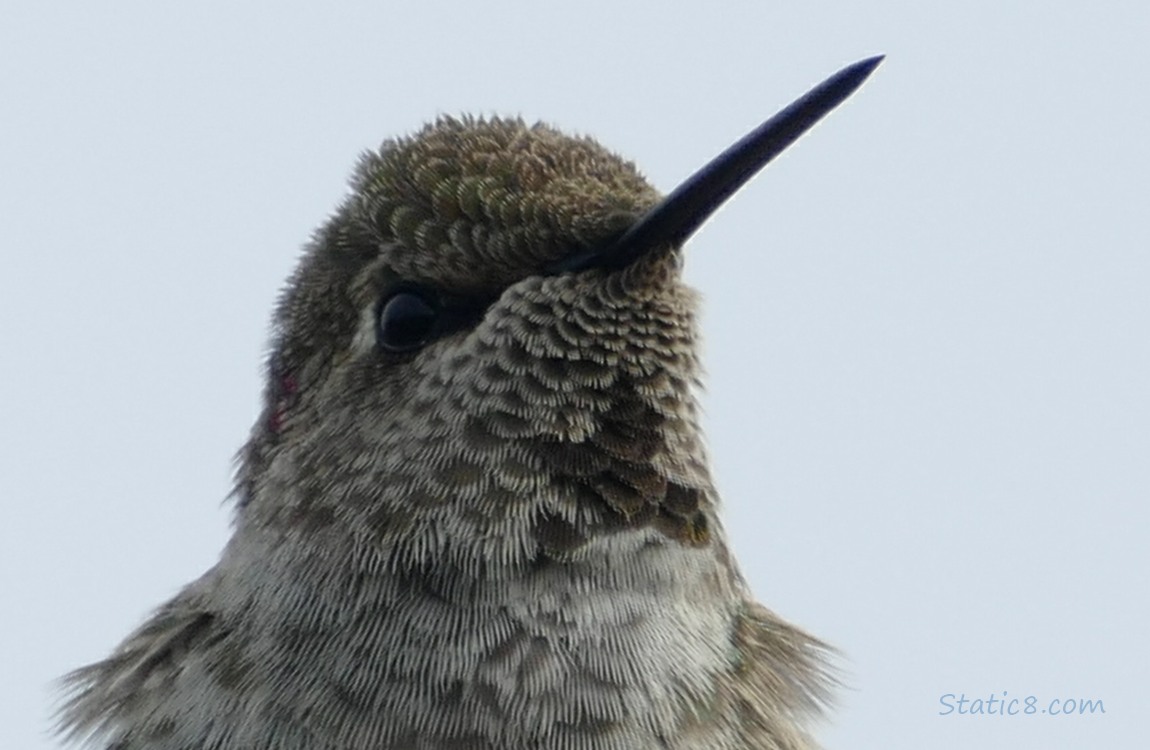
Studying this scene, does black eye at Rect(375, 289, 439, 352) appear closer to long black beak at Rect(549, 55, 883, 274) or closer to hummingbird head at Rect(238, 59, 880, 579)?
hummingbird head at Rect(238, 59, 880, 579)

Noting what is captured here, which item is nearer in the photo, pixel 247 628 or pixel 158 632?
pixel 247 628

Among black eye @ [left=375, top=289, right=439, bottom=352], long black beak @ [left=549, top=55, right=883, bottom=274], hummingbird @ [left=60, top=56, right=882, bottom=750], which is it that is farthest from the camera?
black eye @ [left=375, top=289, right=439, bottom=352]

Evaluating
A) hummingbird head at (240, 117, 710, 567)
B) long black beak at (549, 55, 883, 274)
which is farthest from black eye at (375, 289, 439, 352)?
long black beak at (549, 55, 883, 274)

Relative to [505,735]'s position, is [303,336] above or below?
above

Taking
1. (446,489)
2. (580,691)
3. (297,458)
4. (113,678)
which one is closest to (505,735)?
(580,691)

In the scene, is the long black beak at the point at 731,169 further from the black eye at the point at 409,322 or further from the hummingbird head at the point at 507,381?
A: the black eye at the point at 409,322

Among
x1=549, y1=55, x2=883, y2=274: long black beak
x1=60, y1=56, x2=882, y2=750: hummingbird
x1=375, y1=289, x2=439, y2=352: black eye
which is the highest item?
x1=549, y1=55, x2=883, y2=274: long black beak

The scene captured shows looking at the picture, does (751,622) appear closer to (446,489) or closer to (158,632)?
(446,489)
